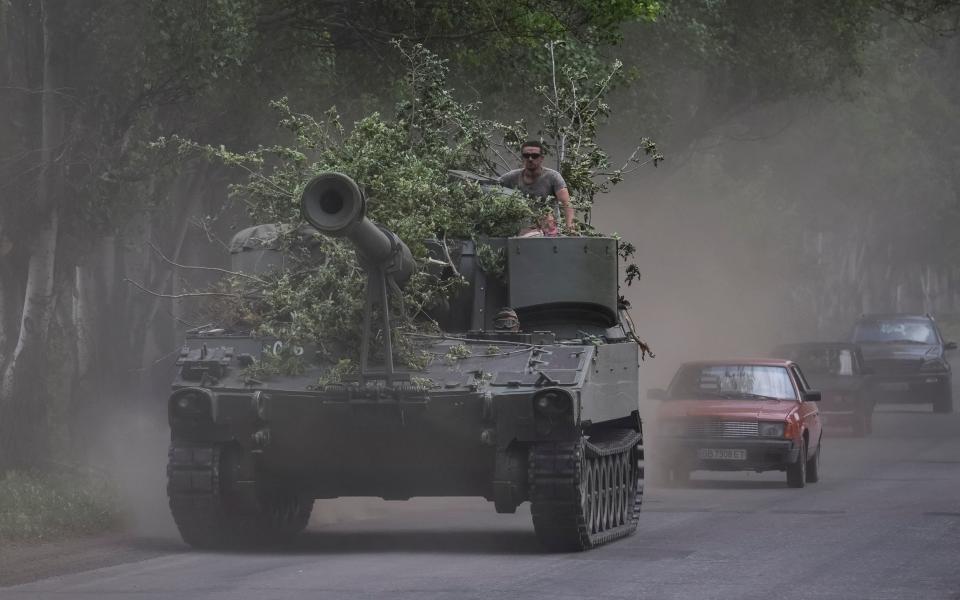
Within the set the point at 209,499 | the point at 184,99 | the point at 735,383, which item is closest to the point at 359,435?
the point at 209,499

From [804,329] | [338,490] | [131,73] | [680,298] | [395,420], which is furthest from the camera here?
[804,329]

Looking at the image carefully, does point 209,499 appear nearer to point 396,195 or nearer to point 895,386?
point 396,195

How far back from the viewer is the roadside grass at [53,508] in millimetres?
14281

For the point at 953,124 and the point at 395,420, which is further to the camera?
the point at 953,124

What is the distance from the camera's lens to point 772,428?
778 inches

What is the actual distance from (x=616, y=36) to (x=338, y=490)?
Result: 7987mm

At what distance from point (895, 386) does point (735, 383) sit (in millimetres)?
13528

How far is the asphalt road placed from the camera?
36.4ft

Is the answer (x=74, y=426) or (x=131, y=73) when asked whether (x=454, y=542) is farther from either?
(x=74, y=426)

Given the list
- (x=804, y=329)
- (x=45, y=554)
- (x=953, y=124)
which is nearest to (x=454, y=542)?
(x=45, y=554)

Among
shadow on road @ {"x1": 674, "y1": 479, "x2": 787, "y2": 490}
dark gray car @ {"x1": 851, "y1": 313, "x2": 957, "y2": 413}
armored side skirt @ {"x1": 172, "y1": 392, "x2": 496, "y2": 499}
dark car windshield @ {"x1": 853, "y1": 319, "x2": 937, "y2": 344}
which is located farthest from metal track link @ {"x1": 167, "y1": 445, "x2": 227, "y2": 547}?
dark car windshield @ {"x1": 853, "y1": 319, "x2": 937, "y2": 344}

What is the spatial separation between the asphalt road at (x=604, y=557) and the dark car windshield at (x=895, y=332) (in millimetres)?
15450

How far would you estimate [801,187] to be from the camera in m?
67.3

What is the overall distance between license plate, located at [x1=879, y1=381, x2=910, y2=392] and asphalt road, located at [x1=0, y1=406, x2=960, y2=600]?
14.7 m
